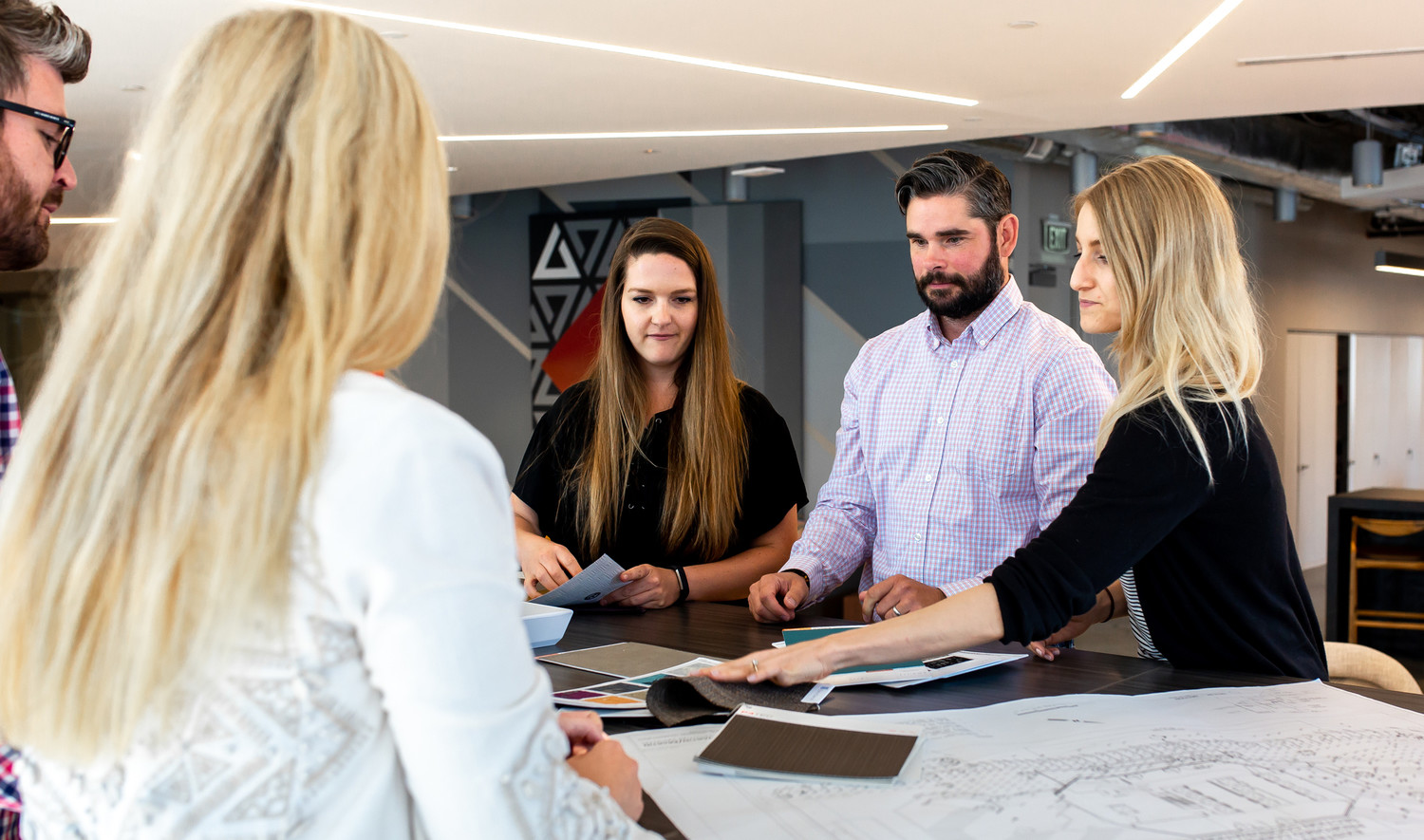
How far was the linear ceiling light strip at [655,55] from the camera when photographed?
4.40 metres

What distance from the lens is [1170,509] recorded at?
1.53m

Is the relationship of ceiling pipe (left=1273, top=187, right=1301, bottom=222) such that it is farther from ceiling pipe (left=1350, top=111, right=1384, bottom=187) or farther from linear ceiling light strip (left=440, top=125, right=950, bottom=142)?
linear ceiling light strip (left=440, top=125, right=950, bottom=142)

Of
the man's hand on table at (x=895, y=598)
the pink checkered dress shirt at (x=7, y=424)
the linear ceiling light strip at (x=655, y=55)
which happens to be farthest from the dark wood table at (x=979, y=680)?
the linear ceiling light strip at (x=655, y=55)

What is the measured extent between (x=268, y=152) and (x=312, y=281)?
0.35 feet

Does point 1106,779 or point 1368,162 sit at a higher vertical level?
→ point 1368,162

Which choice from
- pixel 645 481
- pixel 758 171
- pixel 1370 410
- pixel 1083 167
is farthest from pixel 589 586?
pixel 1370 410

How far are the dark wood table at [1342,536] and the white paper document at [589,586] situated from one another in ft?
17.4

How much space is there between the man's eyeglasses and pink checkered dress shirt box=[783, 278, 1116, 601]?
1547 mm

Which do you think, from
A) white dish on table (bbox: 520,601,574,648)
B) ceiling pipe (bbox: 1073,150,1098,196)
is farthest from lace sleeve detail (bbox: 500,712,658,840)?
ceiling pipe (bbox: 1073,150,1098,196)

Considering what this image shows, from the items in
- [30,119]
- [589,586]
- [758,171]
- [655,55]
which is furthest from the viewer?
[758,171]

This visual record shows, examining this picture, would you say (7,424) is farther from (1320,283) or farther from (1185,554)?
(1320,283)

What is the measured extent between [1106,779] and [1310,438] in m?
10.4

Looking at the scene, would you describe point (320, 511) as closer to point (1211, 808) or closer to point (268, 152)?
point (268, 152)

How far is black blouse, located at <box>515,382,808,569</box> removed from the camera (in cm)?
254
